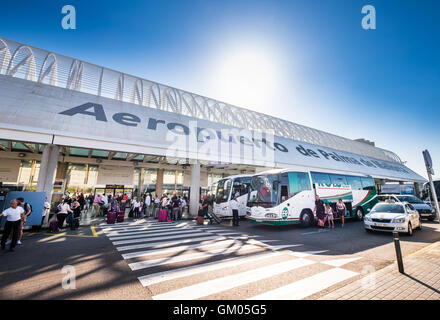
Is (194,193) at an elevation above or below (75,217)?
above

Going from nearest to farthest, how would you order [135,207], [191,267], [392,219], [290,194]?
[191,267] → [392,219] → [290,194] → [135,207]

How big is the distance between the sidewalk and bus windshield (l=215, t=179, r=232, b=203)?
1163cm

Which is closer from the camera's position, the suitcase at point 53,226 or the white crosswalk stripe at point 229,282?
the white crosswalk stripe at point 229,282

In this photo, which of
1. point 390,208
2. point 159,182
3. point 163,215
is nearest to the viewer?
point 390,208

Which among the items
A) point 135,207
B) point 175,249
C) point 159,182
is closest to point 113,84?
point 135,207

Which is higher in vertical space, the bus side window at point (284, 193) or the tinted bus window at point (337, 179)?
the tinted bus window at point (337, 179)

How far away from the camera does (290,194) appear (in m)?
11.7

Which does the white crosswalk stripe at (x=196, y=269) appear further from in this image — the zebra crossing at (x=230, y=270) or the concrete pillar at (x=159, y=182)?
the concrete pillar at (x=159, y=182)

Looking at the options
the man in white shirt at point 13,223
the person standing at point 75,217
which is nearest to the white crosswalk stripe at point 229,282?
the man in white shirt at point 13,223

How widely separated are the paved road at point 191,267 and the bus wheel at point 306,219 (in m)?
3.74

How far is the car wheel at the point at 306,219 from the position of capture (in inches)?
475

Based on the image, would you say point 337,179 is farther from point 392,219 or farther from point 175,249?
point 175,249

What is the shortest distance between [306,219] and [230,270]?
8.94 meters
